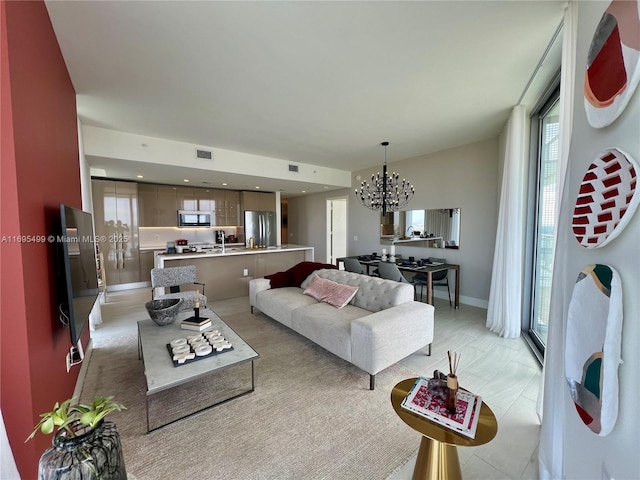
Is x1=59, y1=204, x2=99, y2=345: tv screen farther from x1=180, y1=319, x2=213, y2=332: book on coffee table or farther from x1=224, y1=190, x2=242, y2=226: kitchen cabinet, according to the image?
x1=224, y1=190, x2=242, y2=226: kitchen cabinet

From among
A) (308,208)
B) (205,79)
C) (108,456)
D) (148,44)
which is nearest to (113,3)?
(148,44)

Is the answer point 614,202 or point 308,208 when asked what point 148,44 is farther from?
point 308,208

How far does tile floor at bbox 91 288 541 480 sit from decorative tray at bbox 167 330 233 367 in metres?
1.50

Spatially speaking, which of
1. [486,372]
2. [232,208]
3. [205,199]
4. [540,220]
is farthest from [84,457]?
[232,208]

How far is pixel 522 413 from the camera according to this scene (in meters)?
1.98

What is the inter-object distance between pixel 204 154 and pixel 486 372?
5.00m

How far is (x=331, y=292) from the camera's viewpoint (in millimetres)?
3316

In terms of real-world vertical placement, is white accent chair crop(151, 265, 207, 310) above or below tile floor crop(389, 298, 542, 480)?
above

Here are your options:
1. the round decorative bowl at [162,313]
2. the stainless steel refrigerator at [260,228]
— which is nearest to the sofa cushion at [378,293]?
the round decorative bowl at [162,313]

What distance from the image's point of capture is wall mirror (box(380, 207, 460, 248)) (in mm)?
4844

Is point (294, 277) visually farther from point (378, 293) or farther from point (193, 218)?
point (193, 218)

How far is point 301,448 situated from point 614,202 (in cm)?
207

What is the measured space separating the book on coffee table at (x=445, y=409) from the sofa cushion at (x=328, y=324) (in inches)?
40.5

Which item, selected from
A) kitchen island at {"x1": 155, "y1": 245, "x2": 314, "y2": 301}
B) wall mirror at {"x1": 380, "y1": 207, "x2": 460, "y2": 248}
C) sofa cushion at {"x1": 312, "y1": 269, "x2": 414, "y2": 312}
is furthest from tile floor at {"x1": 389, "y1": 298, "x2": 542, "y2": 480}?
kitchen island at {"x1": 155, "y1": 245, "x2": 314, "y2": 301}
